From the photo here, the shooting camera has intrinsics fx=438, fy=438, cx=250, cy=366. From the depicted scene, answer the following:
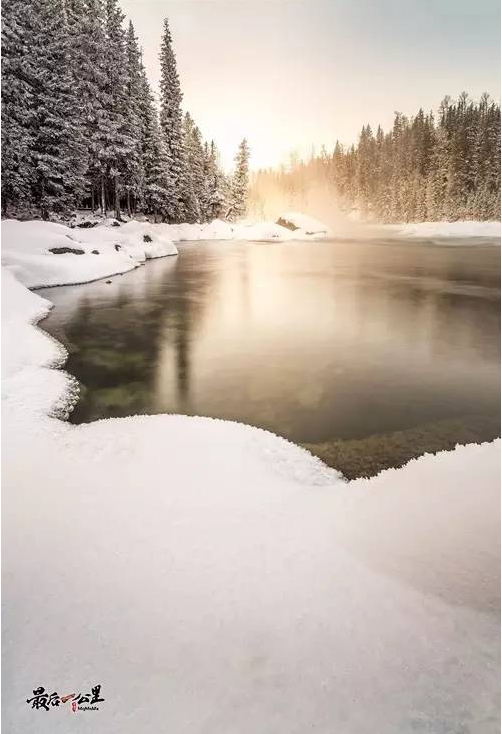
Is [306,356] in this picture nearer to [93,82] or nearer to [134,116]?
[93,82]

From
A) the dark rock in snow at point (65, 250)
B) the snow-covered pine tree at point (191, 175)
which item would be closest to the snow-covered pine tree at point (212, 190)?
the snow-covered pine tree at point (191, 175)

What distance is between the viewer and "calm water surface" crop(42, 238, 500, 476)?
303 inches

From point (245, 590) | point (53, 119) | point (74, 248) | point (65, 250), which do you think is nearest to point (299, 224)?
point (53, 119)

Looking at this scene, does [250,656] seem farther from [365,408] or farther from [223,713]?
[365,408]

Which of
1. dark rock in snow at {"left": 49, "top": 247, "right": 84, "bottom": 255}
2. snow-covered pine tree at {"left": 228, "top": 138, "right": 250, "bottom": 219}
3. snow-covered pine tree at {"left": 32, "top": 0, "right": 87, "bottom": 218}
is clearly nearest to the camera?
dark rock in snow at {"left": 49, "top": 247, "right": 84, "bottom": 255}

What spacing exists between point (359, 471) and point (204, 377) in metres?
4.66

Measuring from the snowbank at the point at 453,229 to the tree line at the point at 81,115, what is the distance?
119 ft

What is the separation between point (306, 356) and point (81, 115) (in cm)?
3118

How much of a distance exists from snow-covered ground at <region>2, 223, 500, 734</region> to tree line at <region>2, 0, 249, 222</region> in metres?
21.2

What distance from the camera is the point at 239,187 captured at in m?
64.6

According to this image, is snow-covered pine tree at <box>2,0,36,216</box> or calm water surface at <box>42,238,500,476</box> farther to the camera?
snow-covered pine tree at <box>2,0,36,216</box>

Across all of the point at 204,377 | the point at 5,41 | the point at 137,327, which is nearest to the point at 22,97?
the point at 5,41

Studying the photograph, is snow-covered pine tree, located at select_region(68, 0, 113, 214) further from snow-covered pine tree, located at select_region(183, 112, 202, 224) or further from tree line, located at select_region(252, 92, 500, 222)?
tree line, located at select_region(252, 92, 500, 222)

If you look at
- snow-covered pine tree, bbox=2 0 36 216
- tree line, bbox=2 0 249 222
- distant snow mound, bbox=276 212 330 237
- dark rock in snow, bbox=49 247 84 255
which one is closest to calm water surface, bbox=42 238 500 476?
dark rock in snow, bbox=49 247 84 255
